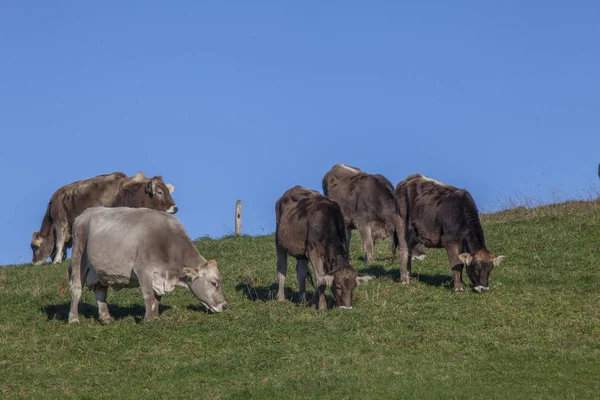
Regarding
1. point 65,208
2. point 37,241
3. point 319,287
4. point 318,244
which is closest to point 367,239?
point 318,244

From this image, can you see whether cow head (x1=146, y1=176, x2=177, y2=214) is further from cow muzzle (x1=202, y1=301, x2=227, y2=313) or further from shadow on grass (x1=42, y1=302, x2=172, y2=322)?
cow muzzle (x1=202, y1=301, x2=227, y2=313)

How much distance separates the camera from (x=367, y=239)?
25.2 metres

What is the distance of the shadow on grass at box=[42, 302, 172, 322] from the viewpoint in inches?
743

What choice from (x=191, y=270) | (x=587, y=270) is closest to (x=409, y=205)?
(x=587, y=270)

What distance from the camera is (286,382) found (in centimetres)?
1341

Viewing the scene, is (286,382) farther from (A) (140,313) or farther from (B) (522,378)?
(A) (140,313)

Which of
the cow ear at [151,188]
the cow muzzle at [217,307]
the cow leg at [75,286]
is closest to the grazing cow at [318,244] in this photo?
the cow muzzle at [217,307]

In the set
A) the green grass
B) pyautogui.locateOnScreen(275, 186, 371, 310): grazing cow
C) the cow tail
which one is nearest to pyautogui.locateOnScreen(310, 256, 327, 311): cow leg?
pyautogui.locateOnScreen(275, 186, 371, 310): grazing cow

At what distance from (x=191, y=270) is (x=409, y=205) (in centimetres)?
632

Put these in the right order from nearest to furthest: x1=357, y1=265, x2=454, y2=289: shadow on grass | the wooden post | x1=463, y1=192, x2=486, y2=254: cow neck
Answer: x1=463, y1=192, x2=486, y2=254: cow neck, x1=357, y1=265, x2=454, y2=289: shadow on grass, the wooden post

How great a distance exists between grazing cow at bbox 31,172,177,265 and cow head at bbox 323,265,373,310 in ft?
40.8

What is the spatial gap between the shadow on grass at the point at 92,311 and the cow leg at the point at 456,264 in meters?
6.26

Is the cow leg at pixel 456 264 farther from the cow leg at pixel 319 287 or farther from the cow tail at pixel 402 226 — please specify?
the cow leg at pixel 319 287

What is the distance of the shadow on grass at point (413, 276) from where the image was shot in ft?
68.6
